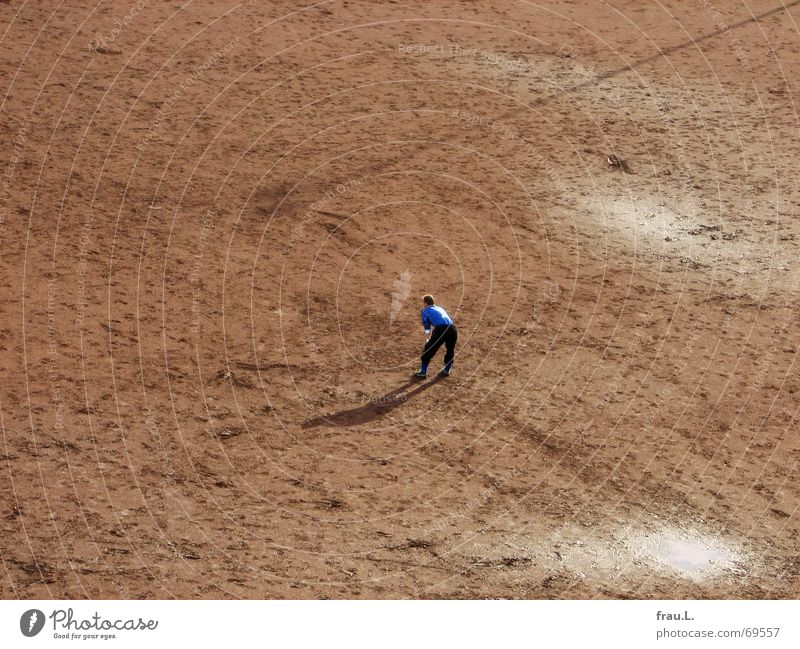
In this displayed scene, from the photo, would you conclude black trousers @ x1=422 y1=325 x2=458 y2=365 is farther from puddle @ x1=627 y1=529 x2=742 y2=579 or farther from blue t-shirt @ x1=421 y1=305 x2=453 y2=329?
puddle @ x1=627 y1=529 x2=742 y2=579

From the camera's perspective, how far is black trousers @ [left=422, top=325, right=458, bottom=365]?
2162cm

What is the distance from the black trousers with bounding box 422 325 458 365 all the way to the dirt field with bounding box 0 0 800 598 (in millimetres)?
695

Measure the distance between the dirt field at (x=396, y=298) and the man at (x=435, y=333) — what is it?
581mm

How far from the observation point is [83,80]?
3184 cm

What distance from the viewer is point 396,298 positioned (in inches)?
973

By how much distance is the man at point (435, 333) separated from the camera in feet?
70.6

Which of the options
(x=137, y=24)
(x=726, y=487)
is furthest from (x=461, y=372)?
(x=137, y=24)

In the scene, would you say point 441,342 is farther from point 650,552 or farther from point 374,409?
point 650,552

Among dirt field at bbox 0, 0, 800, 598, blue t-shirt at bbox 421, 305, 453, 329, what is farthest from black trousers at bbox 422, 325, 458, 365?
dirt field at bbox 0, 0, 800, 598

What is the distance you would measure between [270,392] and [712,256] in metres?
12.7

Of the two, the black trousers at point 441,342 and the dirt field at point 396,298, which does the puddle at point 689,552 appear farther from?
the black trousers at point 441,342

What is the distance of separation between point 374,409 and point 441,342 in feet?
6.80
